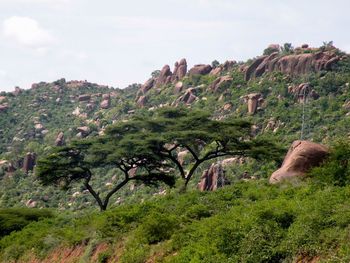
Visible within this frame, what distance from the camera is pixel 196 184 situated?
5022 centimetres

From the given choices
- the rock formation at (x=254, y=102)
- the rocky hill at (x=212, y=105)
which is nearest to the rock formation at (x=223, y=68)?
the rocky hill at (x=212, y=105)

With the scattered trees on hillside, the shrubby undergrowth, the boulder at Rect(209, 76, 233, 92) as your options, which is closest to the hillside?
the shrubby undergrowth

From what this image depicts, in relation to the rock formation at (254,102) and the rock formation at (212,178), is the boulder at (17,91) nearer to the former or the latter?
the rock formation at (254,102)

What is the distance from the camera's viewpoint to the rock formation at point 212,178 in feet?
151

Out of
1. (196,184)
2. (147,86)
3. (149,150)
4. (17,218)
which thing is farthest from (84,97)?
(17,218)

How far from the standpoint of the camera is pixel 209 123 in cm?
3512

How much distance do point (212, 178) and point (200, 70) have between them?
1623 inches

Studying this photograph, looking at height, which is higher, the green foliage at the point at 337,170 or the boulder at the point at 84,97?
the green foliage at the point at 337,170

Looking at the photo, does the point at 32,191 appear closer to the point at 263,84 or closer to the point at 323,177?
the point at 263,84

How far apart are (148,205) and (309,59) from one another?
4991cm

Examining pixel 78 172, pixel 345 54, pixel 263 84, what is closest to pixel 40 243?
pixel 78 172

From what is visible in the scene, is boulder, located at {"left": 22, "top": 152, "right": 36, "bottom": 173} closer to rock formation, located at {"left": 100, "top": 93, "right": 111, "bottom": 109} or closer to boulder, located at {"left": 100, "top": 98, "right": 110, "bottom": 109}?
boulder, located at {"left": 100, "top": 98, "right": 110, "bottom": 109}

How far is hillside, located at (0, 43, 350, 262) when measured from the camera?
501 inches

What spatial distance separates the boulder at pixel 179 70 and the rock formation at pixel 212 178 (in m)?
42.6
